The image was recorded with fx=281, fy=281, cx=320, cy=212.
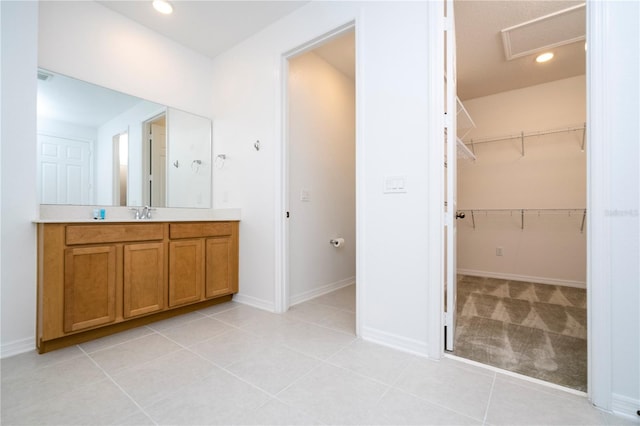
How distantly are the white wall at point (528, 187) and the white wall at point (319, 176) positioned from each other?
1937mm

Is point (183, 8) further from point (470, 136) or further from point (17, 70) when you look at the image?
point (470, 136)

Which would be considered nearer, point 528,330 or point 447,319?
point 447,319

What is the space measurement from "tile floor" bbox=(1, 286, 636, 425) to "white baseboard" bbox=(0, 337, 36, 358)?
7cm

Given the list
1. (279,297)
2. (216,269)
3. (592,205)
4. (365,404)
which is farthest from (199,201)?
(592,205)

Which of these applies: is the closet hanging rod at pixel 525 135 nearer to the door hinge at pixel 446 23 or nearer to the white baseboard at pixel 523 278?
the white baseboard at pixel 523 278

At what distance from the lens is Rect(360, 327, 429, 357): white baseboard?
172cm

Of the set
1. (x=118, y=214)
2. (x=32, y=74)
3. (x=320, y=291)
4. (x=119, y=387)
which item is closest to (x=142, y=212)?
(x=118, y=214)

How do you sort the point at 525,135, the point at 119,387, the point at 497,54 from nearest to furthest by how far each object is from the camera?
1. the point at 119,387
2. the point at 497,54
3. the point at 525,135

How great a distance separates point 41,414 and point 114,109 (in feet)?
7.17

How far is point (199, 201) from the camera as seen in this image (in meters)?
2.98

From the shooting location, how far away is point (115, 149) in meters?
2.38

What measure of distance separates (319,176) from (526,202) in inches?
112

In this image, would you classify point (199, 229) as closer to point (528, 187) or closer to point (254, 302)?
point (254, 302)

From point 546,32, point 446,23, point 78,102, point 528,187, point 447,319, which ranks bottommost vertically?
point 447,319
